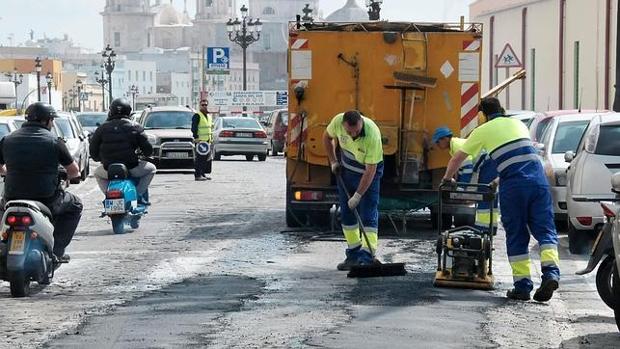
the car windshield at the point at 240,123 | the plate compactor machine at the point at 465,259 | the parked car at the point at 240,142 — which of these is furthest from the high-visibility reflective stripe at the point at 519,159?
the car windshield at the point at 240,123

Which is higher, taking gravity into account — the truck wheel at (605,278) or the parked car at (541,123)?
the parked car at (541,123)

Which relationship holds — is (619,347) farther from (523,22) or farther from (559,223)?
(523,22)

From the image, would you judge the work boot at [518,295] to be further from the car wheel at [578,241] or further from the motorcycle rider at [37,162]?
the car wheel at [578,241]

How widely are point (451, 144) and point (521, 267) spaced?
13.8 ft

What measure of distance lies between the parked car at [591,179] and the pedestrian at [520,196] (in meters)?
4.44

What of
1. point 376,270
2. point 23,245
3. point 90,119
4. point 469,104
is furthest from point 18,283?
point 90,119

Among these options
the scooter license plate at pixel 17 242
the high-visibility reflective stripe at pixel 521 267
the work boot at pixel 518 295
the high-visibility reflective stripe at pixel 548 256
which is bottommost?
the work boot at pixel 518 295

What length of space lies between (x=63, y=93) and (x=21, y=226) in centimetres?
17595

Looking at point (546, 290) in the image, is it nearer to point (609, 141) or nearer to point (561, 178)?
point (609, 141)

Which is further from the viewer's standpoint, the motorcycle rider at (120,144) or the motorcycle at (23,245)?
the motorcycle rider at (120,144)

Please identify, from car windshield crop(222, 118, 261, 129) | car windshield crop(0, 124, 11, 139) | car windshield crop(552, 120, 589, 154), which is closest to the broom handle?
car windshield crop(552, 120, 589, 154)

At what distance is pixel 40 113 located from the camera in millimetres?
13453

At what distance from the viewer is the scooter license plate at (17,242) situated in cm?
1247

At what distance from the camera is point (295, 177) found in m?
19.1
